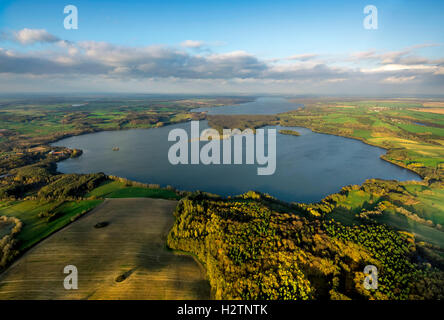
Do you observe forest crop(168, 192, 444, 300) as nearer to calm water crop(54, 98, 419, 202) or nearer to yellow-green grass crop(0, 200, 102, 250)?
yellow-green grass crop(0, 200, 102, 250)

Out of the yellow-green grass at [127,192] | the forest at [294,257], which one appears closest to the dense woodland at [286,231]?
the forest at [294,257]

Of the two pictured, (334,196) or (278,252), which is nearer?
(278,252)

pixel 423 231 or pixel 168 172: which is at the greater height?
pixel 168 172

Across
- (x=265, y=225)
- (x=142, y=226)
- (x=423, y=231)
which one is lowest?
(x=423, y=231)

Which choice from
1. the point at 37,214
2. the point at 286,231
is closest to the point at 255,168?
the point at 286,231

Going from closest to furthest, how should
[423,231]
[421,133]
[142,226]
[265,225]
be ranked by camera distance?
[265,225]
[142,226]
[423,231]
[421,133]

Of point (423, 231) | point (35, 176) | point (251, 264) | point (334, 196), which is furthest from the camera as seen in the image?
point (35, 176)
